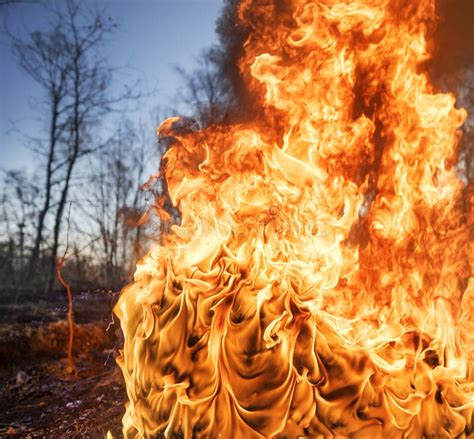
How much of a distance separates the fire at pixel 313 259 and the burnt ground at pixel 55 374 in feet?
5.05

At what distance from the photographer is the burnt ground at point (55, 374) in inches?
203

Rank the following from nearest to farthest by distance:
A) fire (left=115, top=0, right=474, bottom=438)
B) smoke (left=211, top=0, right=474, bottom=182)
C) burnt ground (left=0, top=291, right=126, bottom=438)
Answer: fire (left=115, top=0, right=474, bottom=438), burnt ground (left=0, top=291, right=126, bottom=438), smoke (left=211, top=0, right=474, bottom=182)

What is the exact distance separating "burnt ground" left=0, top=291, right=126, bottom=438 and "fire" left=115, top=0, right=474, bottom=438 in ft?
5.05

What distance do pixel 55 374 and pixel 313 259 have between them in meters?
5.64

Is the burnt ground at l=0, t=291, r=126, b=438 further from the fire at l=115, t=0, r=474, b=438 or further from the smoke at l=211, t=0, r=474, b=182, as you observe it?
the smoke at l=211, t=0, r=474, b=182

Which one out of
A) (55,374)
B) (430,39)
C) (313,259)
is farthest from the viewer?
(55,374)

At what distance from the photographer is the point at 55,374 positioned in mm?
7949

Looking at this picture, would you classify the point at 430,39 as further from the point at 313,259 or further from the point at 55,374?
the point at 55,374

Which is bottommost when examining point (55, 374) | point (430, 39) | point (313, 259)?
point (55, 374)

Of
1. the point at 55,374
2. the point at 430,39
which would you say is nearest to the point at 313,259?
the point at 430,39

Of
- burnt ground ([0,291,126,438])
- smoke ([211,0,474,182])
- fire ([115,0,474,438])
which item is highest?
smoke ([211,0,474,182])

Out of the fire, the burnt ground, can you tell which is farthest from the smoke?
the burnt ground

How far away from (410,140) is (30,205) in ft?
58.3

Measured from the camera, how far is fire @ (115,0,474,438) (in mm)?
3699
